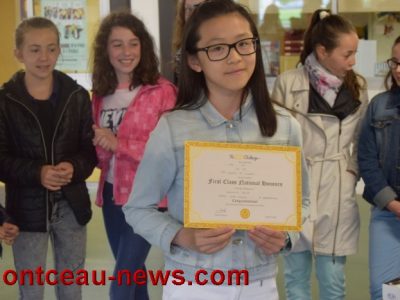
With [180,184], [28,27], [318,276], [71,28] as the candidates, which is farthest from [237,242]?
[71,28]

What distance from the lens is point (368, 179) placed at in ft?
8.26

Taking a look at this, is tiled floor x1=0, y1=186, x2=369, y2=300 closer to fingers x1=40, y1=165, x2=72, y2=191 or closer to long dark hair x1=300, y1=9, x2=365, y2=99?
fingers x1=40, y1=165, x2=72, y2=191

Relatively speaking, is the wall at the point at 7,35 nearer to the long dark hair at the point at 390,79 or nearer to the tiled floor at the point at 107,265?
the tiled floor at the point at 107,265

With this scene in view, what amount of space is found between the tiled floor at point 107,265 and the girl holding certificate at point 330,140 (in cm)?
73

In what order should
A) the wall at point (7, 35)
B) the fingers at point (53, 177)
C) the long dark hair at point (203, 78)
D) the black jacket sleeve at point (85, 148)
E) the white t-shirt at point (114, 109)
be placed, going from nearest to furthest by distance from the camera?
the long dark hair at point (203, 78) < the fingers at point (53, 177) < the black jacket sleeve at point (85, 148) < the white t-shirt at point (114, 109) < the wall at point (7, 35)

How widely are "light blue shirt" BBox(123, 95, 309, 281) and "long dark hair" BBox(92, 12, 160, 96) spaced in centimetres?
102

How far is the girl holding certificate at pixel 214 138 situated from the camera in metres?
1.57

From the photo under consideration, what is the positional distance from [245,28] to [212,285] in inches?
28.0

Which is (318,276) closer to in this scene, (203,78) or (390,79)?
(390,79)

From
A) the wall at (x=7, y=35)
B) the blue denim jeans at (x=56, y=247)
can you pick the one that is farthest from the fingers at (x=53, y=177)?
the wall at (x=7, y=35)

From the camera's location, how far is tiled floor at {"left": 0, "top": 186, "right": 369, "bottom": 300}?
3.31 metres

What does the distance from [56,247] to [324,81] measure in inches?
54.8

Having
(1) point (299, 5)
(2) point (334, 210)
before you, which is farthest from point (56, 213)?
(1) point (299, 5)

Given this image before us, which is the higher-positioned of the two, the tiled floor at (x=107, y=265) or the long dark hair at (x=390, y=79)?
the long dark hair at (x=390, y=79)
